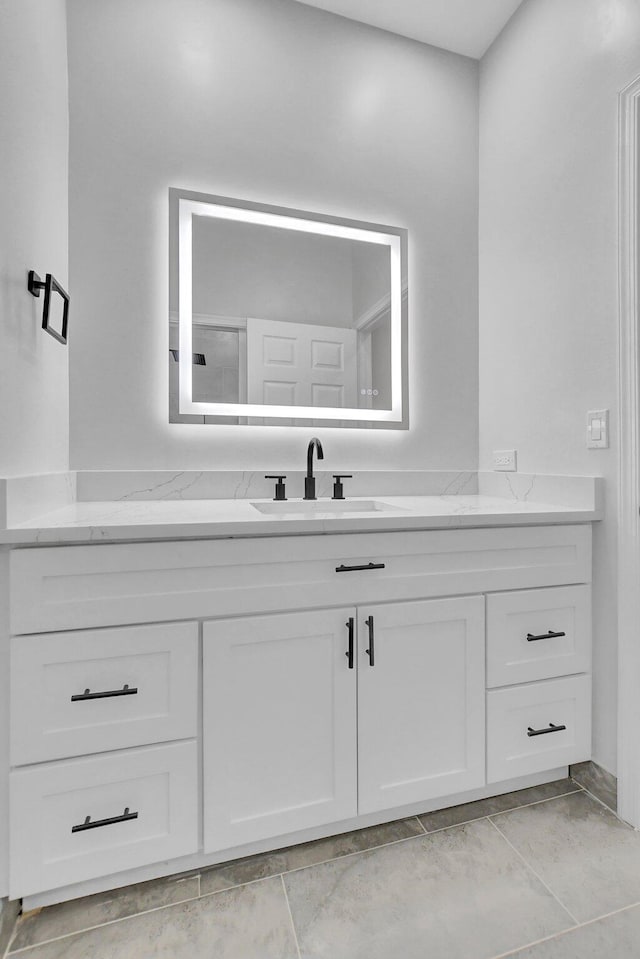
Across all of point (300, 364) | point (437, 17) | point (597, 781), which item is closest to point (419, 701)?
point (597, 781)

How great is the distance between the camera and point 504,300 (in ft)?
6.41

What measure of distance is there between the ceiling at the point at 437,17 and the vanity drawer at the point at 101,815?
2.56 meters

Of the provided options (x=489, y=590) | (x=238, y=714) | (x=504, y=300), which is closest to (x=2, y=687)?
(x=238, y=714)

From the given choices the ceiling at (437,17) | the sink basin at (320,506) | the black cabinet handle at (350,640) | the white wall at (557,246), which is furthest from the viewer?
the ceiling at (437,17)

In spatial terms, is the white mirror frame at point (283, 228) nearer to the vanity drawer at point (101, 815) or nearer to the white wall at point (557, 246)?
the white wall at point (557, 246)

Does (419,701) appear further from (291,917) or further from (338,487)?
(338,487)

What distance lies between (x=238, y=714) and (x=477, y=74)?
2.60 m

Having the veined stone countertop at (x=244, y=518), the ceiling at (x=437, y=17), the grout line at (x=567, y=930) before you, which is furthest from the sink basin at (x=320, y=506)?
the ceiling at (x=437, y=17)

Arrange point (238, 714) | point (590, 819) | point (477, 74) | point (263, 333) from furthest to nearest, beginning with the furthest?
point (477, 74) < point (263, 333) < point (590, 819) < point (238, 714)

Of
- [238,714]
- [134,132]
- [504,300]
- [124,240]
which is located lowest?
[238,714]

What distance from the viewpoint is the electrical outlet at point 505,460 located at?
190cm

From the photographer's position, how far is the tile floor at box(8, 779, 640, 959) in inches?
40.8

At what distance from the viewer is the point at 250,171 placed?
1.84m

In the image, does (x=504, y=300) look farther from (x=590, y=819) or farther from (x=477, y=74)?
(x=590, y=819)
